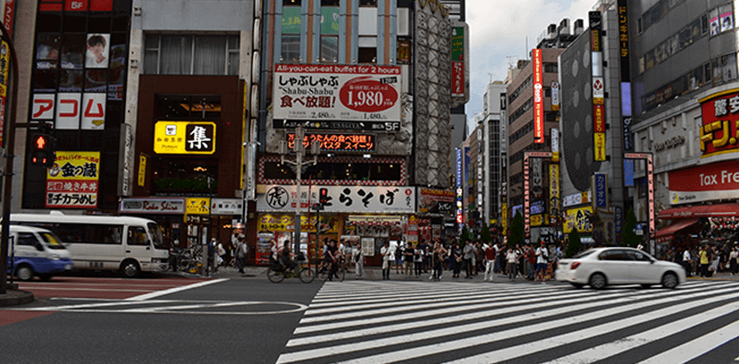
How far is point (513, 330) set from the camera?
30.6 ft

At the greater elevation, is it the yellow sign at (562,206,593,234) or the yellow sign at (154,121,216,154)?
the yellow sign at (154,121,216,154)

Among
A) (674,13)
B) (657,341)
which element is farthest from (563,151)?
(657,341)

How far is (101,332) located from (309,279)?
43.2 ft

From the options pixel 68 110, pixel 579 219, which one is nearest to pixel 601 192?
pixel 579 219

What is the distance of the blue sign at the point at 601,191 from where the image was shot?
174 feet

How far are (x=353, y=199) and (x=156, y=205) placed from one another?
12014 millimetres

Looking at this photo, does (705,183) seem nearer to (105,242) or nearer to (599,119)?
(599,119)

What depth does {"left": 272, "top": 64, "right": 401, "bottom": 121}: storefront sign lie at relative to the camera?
36.1m

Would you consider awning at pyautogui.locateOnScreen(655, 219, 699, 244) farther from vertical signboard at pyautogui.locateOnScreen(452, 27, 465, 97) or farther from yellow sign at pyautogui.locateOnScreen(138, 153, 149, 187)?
yellow sign at pyautogui.locateOnScreen(138, 153, 149, 187)

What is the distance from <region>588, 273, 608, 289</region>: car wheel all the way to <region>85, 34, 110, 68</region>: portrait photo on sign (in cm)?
3150

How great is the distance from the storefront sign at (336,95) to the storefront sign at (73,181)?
11.9 meters

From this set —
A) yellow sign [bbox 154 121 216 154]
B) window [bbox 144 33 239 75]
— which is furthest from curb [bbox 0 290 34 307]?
window [bbox 144 33 239 75]

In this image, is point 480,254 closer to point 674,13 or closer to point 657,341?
point 657,341

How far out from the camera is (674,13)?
142 ft
